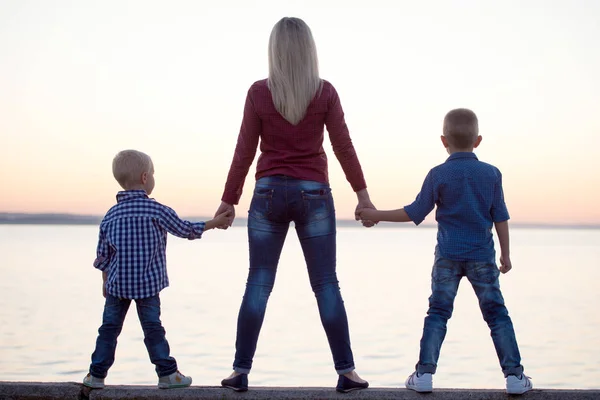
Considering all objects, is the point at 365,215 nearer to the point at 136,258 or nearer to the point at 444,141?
the point at 444,141

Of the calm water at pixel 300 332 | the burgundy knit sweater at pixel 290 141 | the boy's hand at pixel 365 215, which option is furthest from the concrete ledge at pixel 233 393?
the calm water at pixel 300 332

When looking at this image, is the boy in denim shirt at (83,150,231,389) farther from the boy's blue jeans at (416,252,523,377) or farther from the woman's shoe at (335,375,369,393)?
the boy's blue jeans at (416,252,523,377)

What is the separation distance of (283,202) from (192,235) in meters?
0.66

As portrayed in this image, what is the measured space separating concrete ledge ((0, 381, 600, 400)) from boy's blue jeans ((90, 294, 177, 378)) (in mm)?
159

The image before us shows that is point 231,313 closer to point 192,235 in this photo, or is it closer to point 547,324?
point 547,324

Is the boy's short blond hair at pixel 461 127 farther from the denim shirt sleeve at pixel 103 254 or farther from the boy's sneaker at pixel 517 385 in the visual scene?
the denim shirt sleeve at pixel 103 254

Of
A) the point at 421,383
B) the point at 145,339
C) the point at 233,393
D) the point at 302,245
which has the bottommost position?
the point at 233,393

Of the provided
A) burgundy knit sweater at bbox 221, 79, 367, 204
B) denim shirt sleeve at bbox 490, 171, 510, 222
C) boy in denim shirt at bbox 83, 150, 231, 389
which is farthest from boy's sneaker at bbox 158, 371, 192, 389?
denim shirt sleeve at bbox 490, 171, 510, 222

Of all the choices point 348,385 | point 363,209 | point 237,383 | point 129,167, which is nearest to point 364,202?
point 363,209

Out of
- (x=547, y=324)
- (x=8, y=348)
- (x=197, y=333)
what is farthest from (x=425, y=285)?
(x=8, y=348)

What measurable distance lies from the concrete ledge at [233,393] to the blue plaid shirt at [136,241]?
609mm

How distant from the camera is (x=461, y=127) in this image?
4.97m

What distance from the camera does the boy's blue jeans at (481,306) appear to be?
15.9 ft

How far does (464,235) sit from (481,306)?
18.1 inches
